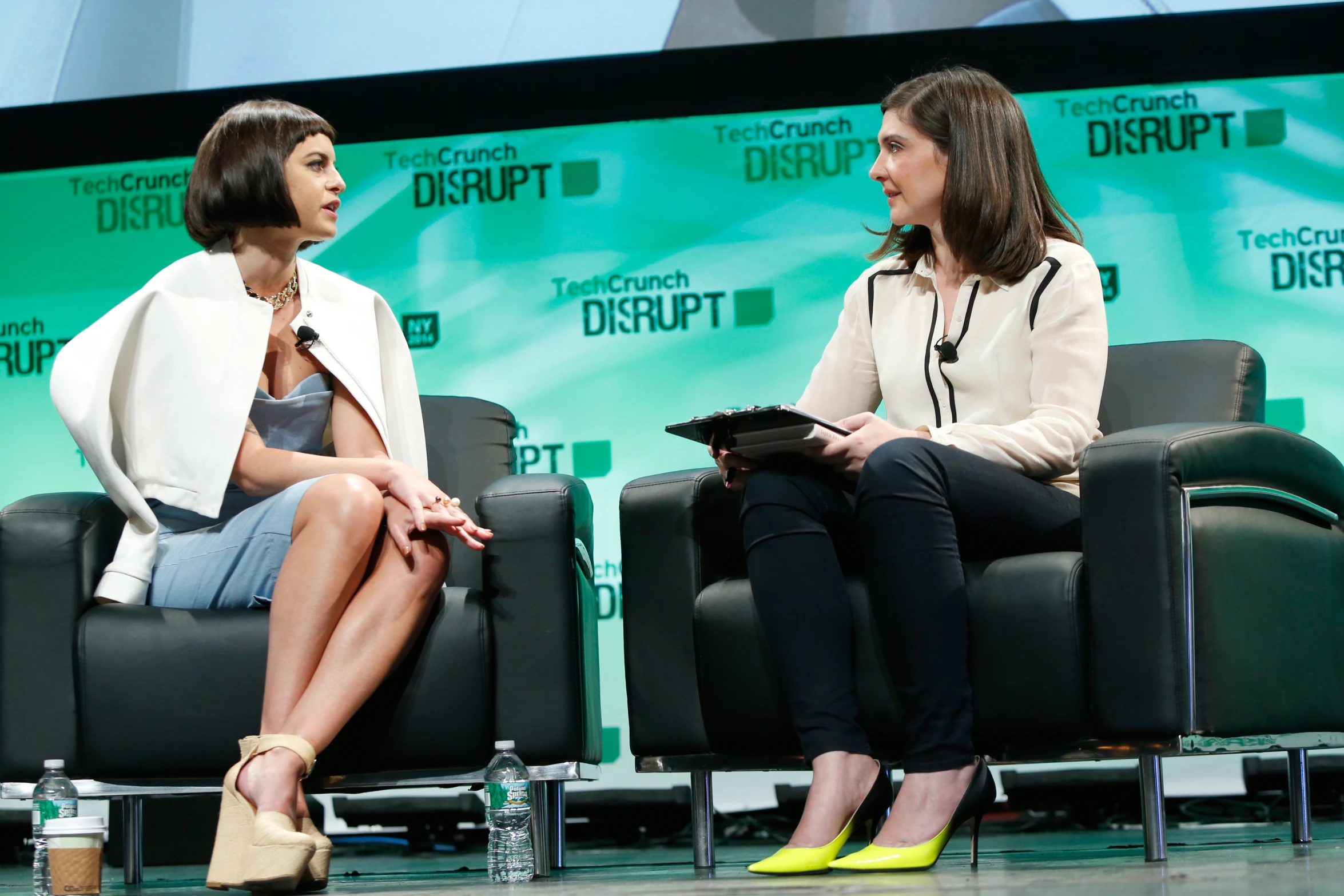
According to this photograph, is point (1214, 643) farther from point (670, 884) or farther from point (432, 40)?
point (432, 40)

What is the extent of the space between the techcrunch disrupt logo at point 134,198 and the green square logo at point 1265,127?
8.53ft

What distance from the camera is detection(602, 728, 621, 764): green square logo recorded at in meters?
3.24

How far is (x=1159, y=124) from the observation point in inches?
129

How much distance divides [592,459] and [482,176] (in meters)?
0.77

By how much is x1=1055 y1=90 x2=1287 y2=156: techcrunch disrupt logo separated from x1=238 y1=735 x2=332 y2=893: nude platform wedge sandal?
2.43m

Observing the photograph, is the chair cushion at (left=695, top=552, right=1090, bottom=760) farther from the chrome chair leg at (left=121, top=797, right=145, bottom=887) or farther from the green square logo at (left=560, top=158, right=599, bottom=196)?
the green square logo at (left=560, top=158, right=599, bottom=196)

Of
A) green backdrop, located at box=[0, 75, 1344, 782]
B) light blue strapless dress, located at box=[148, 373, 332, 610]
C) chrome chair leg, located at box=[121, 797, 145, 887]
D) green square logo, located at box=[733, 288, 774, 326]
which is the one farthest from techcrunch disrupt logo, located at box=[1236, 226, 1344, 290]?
chrome chair leg, located at box=[121, 797, 145, 887]

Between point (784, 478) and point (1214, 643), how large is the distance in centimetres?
58

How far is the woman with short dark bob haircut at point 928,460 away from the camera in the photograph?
170 cm

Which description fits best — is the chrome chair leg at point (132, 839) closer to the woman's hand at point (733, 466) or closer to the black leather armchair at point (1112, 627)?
the black leather armchair at point (1112, 627)

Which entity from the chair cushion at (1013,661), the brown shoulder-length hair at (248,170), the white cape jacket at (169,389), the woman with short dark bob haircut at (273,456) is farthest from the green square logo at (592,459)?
the chair cushion at (1013,661)

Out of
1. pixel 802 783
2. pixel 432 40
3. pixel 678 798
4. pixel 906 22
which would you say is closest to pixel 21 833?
pixel 678 798

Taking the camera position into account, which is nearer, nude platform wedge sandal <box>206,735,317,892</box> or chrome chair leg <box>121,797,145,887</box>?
nude platform wedge sandal <box>206,735,317,892</box>

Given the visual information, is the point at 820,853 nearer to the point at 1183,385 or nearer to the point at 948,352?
the point at 948,352
